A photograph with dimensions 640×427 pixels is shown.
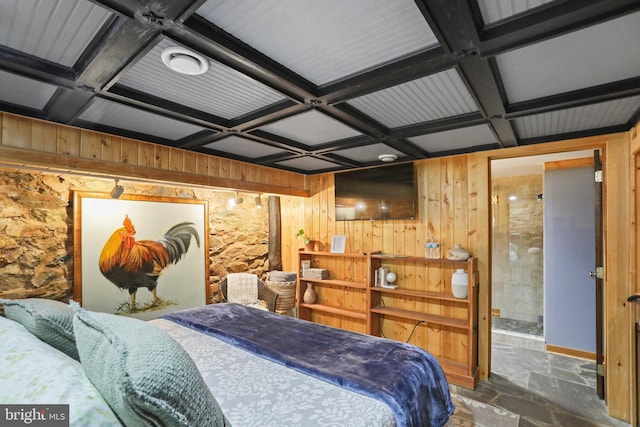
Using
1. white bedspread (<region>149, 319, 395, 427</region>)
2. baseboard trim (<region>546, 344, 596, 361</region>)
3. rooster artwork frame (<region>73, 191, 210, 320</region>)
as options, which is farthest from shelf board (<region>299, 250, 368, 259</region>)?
baseboard trim (<region>546, 344, 596, 361</region>)

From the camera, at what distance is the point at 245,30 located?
4.06 feet

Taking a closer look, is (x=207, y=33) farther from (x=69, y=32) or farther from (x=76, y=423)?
(x=76, y=423)

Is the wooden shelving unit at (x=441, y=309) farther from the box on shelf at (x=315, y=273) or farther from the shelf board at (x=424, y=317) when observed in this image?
the box on shelf at (x=315, y=273)

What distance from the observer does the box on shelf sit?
405cm

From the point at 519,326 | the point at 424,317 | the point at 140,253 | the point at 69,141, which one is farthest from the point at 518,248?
the point at 69,141

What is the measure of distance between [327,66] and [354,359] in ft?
5.39

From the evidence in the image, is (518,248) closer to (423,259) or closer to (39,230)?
(423,259)

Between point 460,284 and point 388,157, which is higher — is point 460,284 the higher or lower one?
the lower one

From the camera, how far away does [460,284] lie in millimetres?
2938

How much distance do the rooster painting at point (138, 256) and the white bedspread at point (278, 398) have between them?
1807mm

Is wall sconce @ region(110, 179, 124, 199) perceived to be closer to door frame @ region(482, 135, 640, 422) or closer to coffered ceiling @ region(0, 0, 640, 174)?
coffered ceiling @ region(0, 0, 640, 174)

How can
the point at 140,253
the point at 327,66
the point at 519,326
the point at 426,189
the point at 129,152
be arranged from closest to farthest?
1. the point at 327,66
2. the point at 129,152
3. the point at 140,253
4. the point at 426,189
5. the point at 519,326

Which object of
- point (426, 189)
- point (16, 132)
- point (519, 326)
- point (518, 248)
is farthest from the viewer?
point (518, 248)

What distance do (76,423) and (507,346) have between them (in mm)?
4586
